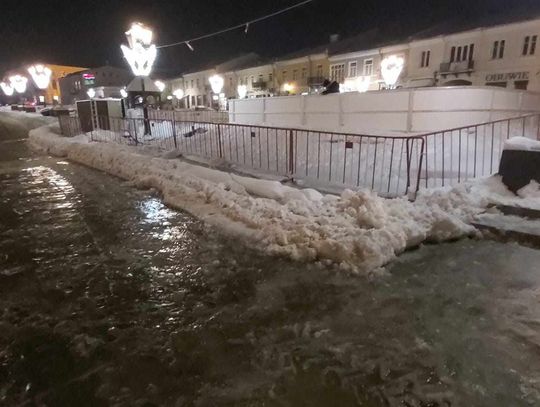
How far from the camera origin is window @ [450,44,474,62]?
28.9 metres

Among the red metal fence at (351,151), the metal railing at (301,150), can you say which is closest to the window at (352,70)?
the red metal fence at (351,151)

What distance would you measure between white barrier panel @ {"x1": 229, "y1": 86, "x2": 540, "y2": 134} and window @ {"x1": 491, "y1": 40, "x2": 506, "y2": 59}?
11.5 metres

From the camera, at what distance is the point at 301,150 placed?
1319 cm

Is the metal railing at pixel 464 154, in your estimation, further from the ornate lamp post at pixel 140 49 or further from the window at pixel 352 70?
the window at pixel 352 70

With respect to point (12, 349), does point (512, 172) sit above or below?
above

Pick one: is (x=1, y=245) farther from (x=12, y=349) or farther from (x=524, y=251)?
(x=524, y=251)

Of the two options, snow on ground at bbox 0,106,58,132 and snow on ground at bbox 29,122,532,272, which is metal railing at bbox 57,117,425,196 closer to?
snow on ground at bbox 29,122,532,272

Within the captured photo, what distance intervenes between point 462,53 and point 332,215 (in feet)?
98.0

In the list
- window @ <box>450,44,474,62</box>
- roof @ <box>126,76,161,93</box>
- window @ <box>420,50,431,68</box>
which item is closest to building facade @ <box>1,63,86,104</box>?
roof @ <box>126,76,161,93</box>

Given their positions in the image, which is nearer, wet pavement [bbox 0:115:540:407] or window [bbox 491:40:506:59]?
wet pavement [bbox 0:115:540:407]

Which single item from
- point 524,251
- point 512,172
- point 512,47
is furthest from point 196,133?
point 512,47

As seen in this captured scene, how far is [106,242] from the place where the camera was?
574 cm

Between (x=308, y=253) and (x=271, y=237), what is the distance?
2.27ft

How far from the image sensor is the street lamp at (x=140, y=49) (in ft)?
51.7
